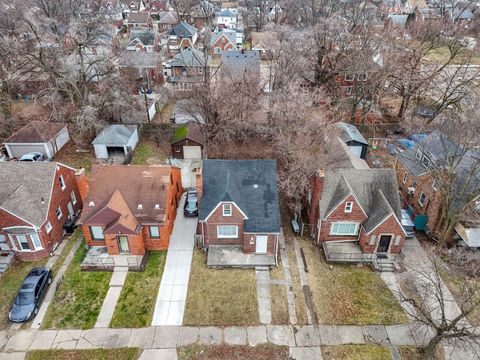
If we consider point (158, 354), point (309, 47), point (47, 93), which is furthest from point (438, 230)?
point (47, 93)

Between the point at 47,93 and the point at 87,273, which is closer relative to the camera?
the point at 87,273

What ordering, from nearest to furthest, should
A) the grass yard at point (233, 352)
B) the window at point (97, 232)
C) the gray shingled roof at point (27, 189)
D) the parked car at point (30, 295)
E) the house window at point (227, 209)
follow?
the grass yard at point (233, 352)
the parked car at point (30, 295)
the gray shingled roof at point (27, 189)
the house window at point (227, 209)
the window at point (97, 232)

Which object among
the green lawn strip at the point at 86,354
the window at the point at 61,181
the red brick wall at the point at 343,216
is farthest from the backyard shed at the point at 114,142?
the red brick wall at the point at 343,216

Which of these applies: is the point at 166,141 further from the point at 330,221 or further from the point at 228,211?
the point at 330,221

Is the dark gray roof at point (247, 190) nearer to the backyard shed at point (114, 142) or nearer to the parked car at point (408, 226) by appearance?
the parked car at point (408, 226)

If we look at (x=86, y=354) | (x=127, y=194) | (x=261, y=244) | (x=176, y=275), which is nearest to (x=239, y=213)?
(x=261, y=244)

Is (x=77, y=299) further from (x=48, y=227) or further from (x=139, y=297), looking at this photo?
(x=48, y=227)
